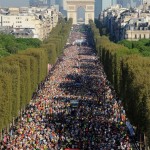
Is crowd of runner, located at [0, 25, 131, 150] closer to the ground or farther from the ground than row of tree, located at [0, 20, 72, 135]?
closer to the ground

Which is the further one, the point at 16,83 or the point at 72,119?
the point at 16,83

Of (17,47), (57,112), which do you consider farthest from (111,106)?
(17,47)

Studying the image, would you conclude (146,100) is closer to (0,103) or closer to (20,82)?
(0,103)

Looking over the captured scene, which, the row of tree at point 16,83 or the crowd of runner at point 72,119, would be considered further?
the row of tree at point 16,83

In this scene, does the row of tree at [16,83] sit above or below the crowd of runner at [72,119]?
above

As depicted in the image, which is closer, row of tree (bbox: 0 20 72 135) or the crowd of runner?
the crowd of runner

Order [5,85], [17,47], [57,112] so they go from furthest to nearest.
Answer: [17,47] < [57,112] < [5,85]

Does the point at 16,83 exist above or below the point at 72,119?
above

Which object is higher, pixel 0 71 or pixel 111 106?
pixel 0 71
